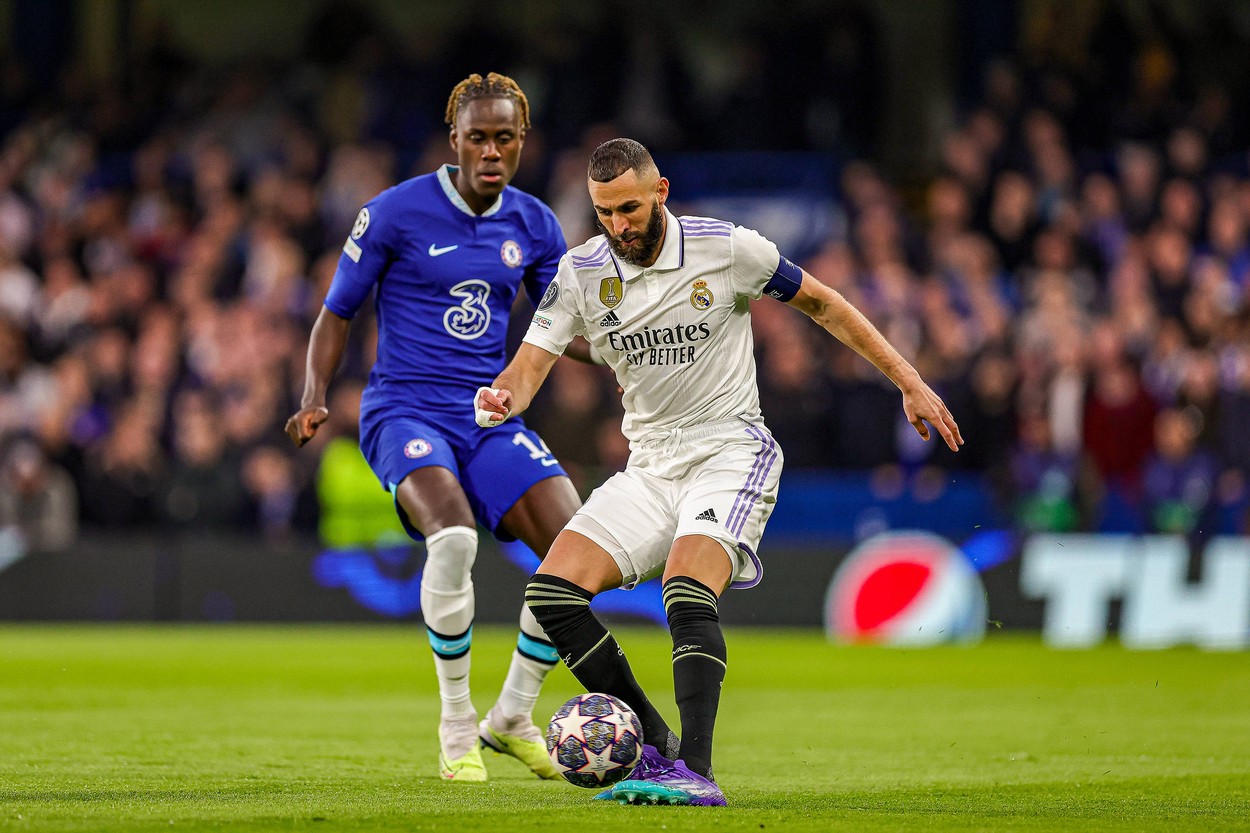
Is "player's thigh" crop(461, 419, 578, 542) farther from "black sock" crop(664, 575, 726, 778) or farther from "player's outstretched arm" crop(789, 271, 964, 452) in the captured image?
"player's outstretched arm" crop(789, 271, 964, 452)

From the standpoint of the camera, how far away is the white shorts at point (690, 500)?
6551 millimetres

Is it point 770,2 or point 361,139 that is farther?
point 770,2

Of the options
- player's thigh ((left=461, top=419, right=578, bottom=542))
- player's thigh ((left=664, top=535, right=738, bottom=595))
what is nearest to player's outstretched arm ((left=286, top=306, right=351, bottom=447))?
player's thigh ((left=461, top=419, right=578, bottom=542))

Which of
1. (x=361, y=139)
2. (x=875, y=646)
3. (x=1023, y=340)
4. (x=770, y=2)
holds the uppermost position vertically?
(x=770, y=2)

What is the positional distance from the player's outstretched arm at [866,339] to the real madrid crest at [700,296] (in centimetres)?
32

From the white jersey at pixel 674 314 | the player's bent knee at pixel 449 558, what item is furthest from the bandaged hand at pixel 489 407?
the player's bent knee at pixel 449 558

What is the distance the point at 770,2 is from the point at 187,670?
1309 cm

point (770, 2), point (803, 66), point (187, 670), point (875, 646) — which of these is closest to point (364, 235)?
point (187, 670)

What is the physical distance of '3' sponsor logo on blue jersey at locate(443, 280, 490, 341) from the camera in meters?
7.86

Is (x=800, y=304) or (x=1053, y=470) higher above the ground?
(x=800, y=304)

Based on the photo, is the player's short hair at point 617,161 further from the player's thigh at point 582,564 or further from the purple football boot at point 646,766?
the purple football boot at point 646,766

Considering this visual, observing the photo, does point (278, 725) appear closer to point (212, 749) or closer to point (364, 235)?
point (212, 749)

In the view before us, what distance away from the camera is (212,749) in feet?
26.9

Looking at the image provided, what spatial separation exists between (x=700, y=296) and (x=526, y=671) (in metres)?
1.98
